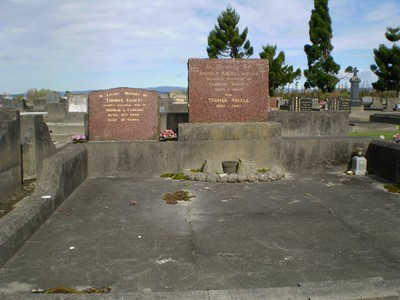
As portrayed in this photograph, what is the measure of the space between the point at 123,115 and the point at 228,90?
223 centimetres

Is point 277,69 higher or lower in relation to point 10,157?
higher

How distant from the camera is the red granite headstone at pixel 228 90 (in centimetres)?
791

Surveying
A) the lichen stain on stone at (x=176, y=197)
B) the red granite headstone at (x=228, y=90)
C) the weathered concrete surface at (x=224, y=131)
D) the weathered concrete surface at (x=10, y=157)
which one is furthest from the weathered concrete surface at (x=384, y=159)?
the weathered concrete surface at (x=10, y=157)

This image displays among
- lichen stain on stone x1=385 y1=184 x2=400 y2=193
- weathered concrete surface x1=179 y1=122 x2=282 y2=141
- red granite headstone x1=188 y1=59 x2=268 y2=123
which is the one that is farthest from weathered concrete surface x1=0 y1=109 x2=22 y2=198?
lichen stain on stone x1=385 y1=184 x2=400 y2=193

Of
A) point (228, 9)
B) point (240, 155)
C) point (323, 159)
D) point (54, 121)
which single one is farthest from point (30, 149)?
point (228, 9)

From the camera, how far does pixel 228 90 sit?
801cm

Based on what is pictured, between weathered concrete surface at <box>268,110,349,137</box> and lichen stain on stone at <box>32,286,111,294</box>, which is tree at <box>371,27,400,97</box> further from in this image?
lichen stain on stone at <box>32,286,111,294</box>

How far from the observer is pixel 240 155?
762 centimetres

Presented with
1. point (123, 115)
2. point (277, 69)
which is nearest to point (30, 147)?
point (123, 115)

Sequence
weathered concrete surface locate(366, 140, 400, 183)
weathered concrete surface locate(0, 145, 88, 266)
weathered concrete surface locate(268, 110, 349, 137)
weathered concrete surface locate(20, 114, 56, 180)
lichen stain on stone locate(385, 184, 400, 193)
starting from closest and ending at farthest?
weathered concrete surface locate(0, 145, 88, 266) → lichen stain on stone locate(385, 184, 400, 193) → weathered concrete surface locate(366, 140, 400, 183) → weathered concrete surface locate(20, 114, 56, 180) → weathered concrete surface locate(268, 110, 349, 137)

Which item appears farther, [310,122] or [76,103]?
[76,103]

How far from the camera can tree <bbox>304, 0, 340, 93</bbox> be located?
4303cm

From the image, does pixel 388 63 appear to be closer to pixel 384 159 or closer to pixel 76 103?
pixel 76 103

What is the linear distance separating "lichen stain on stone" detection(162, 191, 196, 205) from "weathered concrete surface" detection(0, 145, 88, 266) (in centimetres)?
152
